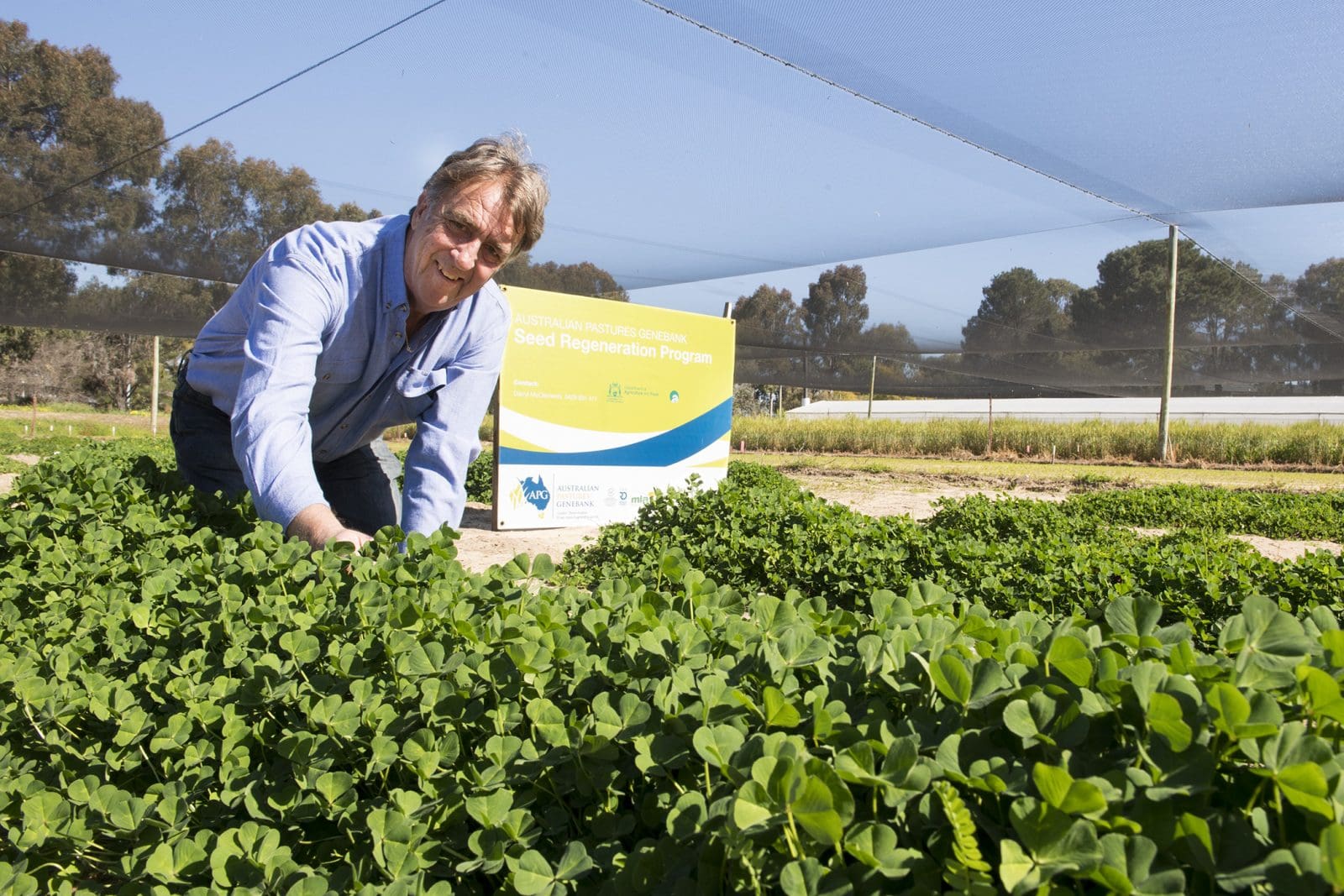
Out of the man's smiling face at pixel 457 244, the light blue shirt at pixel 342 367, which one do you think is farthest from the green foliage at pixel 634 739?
the man's smiling face at pixel 457 244

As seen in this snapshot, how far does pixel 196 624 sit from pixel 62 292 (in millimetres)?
12953

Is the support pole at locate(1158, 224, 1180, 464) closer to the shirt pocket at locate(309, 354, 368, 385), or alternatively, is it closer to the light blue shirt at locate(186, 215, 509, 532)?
the light blue shirt at locate(186, 215, 509, 532)

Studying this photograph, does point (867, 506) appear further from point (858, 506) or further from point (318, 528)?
point (318, 528)

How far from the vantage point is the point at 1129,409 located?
3691cm

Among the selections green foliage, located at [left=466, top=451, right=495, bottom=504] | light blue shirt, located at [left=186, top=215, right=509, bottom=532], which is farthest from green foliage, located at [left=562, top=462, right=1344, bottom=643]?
green foliage, located at [left=466, top=451, right=495, bottom=504]

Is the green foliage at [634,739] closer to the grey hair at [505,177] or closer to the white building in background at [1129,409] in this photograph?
the grey hair at [505,177]

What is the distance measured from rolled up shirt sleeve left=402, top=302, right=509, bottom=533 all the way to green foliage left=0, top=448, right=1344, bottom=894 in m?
0.53

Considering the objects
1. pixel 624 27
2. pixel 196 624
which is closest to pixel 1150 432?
pixel 624 27

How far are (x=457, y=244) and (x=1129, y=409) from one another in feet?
129

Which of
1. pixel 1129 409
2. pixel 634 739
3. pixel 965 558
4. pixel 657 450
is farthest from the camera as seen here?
pixel 1129 409

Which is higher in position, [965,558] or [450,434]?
[450,434]

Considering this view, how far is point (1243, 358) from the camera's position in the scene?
59.3 ft

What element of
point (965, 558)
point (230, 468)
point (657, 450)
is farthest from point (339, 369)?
point (657, 450)

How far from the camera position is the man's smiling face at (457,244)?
8.52 ft
